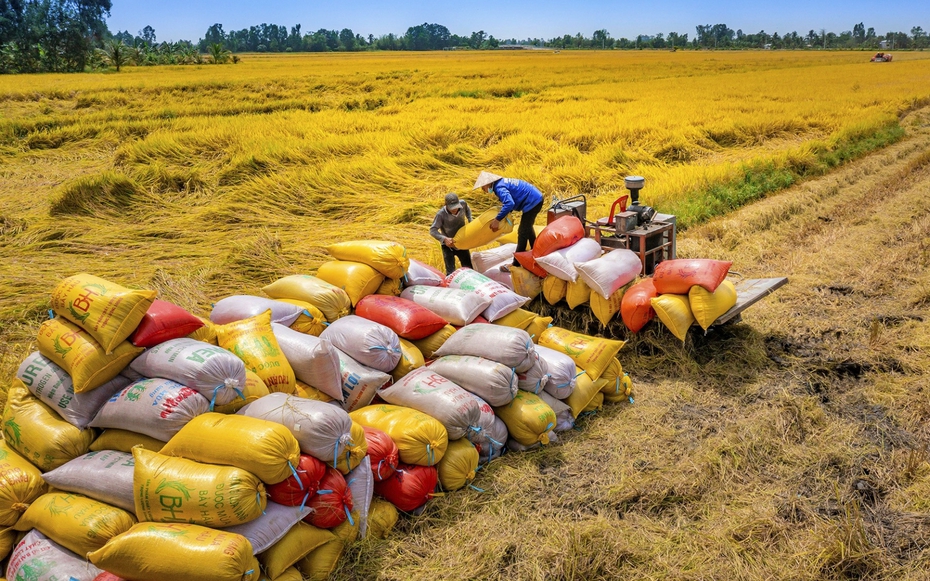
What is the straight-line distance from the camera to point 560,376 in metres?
3.91

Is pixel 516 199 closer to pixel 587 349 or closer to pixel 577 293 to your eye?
pixel 577 293

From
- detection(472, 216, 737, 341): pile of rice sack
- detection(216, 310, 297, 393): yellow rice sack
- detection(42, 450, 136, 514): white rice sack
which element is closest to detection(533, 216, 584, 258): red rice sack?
detection(472, 216, 737, 341): pile of rice sack

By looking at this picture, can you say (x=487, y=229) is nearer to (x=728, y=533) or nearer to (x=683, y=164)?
(x=728, y=533)

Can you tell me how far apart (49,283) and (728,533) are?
5.88 meters

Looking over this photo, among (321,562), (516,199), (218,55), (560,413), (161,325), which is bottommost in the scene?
(321,562)

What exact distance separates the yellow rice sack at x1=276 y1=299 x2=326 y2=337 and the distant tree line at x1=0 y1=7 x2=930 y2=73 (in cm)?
3738

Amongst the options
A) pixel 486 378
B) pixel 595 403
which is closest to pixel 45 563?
pixel 486 378

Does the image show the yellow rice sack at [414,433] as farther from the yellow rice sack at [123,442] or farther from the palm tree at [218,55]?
the palm tree at [218,55]

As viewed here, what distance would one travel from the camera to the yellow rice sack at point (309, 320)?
4195 millimetres

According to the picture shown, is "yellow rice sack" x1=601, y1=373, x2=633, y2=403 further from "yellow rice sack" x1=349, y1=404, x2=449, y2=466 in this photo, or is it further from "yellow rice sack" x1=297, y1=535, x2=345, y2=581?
"yellow rice sack" x1=297, y1=535, x2=345, y2=581

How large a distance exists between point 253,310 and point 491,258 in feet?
8.22

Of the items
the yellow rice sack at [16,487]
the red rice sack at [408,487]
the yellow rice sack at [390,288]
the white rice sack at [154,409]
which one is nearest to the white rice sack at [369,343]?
the red rice sack at [408,487]

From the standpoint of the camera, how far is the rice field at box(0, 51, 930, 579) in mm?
2947

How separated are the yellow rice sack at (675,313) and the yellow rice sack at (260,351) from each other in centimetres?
251
